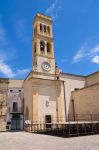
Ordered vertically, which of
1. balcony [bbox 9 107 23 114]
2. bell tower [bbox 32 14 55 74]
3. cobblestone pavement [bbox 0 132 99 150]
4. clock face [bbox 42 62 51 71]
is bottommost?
cobblestone pavement [bbox 0 132 99 150]

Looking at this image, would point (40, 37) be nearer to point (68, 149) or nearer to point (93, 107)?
point (93, 107)

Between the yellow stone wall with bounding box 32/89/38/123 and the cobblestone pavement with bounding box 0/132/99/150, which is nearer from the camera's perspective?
the cobblestone pavement with bounding box 0/132/99/150

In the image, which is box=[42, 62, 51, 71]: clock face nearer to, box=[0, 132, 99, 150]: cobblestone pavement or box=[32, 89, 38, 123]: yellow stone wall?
box=[32, 89, 38, 123]: yellow stone wall

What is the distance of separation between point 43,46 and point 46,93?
29.0 feet

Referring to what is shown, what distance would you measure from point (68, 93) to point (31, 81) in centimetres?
722

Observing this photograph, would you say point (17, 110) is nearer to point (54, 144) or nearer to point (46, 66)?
point (46, 66)

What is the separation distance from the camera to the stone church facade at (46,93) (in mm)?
25047

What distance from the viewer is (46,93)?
86.2 ft

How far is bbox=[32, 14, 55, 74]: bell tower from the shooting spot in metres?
28.2

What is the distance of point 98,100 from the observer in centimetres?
2372

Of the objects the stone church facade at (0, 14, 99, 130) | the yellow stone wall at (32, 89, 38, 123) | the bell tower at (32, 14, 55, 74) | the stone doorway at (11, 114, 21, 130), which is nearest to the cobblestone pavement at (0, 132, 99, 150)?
the yellow stone wall at (32, 89, 38, 123)

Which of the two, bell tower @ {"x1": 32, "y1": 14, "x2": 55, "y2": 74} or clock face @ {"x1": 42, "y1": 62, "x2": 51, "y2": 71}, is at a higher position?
bell tower @ {"x1": 32, "y1": 14, "x2": 55, "y2": 74}

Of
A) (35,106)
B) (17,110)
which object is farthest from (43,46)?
(17,110)

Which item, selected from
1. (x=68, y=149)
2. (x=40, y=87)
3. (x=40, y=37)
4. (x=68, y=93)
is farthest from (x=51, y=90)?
(x=68, y=149)
